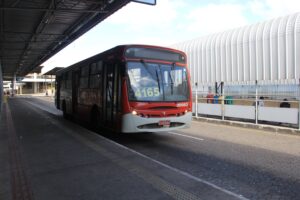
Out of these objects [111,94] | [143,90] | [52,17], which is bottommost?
[111,94]

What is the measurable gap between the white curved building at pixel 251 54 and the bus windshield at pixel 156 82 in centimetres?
983

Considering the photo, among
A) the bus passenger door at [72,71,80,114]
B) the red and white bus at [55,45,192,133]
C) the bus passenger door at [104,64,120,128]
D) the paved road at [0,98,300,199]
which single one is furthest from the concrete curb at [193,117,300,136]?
the bus passenger door at [72,71,80,114]

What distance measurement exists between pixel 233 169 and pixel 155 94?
11.9ft

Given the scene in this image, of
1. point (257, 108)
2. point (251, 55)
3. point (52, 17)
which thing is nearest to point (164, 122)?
point (257, 108)

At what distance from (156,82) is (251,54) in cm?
1301

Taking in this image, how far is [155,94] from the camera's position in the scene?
31.2 ft

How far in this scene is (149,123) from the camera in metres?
9.38

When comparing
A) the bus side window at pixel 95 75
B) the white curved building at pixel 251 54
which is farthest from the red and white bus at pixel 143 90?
the white curved building at pixel 251 54

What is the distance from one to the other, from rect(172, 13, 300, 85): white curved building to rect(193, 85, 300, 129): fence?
2629 millimetres

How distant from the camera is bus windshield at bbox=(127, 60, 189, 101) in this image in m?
9.31

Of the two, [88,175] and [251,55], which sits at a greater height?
[251,55]

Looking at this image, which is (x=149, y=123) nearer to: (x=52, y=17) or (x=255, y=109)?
(x=255, y=109)

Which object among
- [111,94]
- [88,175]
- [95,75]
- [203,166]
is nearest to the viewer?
[88,175]

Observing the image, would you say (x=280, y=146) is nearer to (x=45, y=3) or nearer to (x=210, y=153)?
(x=210, y=153)
